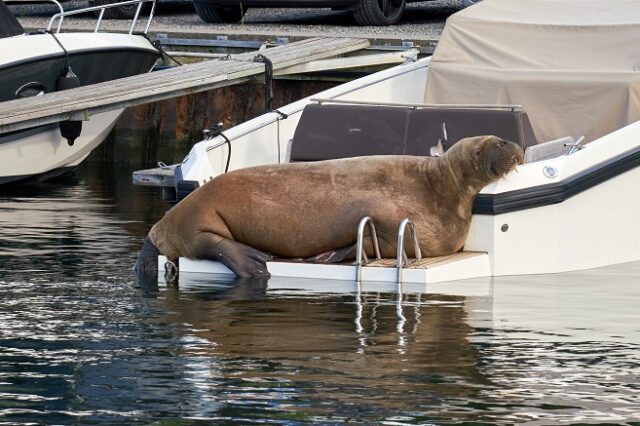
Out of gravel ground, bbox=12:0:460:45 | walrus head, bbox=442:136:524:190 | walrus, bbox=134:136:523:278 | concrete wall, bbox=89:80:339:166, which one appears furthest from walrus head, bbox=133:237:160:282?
gravel ground, bbox=12:0:460:45

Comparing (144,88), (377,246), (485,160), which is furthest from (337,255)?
(144,88)

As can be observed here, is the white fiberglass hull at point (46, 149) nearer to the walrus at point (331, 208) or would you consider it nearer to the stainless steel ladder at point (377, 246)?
the walrus at point (331, 208)

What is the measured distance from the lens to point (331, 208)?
11.1m

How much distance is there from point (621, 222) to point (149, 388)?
16.8ft

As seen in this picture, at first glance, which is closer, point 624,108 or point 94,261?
point 94,261

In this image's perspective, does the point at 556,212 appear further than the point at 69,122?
No

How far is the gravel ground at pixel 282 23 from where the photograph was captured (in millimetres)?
19703

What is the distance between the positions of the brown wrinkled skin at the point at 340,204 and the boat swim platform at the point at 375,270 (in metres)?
0.10

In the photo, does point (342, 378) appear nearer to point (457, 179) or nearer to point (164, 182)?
point (457, 179)

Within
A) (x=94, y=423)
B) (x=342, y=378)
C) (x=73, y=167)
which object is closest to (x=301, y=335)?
(x=342, y=378)

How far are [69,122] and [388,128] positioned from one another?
5731 mm

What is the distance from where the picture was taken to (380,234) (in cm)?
1105

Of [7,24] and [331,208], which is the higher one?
[7,24]

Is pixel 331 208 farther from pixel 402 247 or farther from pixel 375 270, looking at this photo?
pixel 402 247
